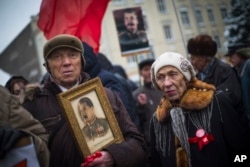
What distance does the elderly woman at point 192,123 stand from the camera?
2391mm

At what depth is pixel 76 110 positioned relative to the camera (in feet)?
6.00

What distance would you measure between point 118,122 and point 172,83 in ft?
2.13

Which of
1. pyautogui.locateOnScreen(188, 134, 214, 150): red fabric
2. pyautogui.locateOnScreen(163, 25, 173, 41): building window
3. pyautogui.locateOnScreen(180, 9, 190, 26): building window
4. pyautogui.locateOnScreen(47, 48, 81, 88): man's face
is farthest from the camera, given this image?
pyautogui.locateOnScreen(163, 25, 173, 41): building window

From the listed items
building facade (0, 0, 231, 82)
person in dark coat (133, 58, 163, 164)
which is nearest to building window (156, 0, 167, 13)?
building facade (0, 0, 231, 82)

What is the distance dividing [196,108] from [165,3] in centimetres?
2858

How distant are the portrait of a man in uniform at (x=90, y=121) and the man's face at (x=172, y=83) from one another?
82 centimetres

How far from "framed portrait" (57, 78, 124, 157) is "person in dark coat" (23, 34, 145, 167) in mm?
57

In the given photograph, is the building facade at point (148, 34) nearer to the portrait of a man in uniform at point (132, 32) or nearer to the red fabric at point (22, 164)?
the portrait of a man in uniform at point (132, 32)

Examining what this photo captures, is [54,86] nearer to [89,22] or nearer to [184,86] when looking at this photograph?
[184,86]

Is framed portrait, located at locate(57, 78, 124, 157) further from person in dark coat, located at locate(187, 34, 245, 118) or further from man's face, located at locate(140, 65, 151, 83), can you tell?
man's face, located at locate(140, 65, 151, 83)

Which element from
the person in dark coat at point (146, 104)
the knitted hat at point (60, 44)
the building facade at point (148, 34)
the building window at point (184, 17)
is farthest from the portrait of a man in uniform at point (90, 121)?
the building window at point (184, 17)

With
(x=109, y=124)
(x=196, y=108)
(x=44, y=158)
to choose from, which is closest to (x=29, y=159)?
(x=44, y=158)

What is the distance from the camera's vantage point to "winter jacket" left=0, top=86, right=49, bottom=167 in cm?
Result: 162

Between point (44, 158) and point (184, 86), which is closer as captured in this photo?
point (44, 158)
